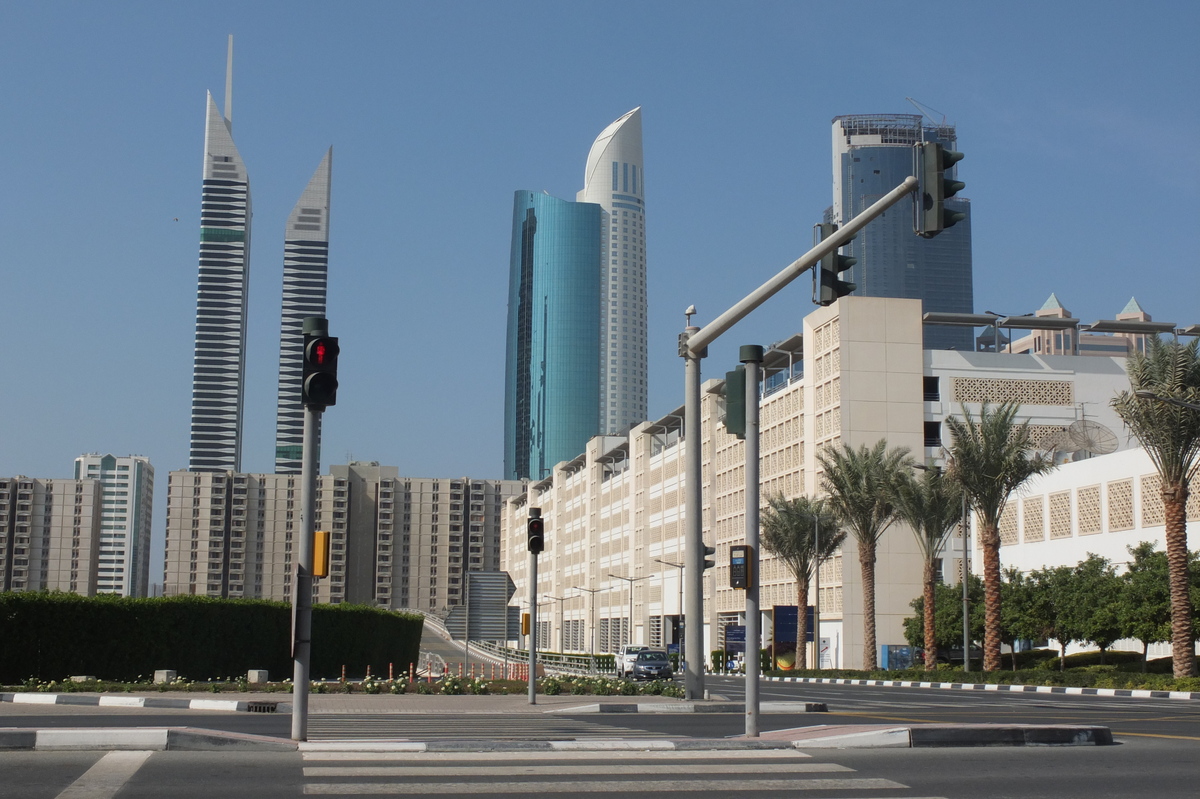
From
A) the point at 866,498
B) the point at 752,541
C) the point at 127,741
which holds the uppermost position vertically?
the point at 866,498

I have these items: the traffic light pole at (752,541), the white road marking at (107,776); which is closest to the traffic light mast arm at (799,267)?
the traffic light pole at (752,541)

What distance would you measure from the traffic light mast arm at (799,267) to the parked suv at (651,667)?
38765 mm

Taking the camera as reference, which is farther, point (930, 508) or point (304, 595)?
point (930, 508)

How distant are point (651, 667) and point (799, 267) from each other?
42.8m

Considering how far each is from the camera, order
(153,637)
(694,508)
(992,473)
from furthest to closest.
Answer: (992,473), (153,637), (694,508)

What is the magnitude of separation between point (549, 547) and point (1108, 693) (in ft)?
420

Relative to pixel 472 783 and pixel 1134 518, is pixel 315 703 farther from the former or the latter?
pixel 1134 518

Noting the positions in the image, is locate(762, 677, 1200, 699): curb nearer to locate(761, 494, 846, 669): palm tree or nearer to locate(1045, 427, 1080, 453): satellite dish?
locate(761, 494, 846, 669): palm tree

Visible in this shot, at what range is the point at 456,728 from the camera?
18.7 meters

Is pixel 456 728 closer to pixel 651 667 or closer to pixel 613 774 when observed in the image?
pixel 613 774

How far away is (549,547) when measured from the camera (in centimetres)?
16512

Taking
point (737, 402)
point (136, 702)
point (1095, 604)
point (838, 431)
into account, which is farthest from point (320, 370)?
point (838, 431)

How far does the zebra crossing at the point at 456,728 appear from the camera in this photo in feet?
54.4

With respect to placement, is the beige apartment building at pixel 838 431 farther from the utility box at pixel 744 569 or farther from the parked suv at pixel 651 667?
the utility box at pixel 744 569
